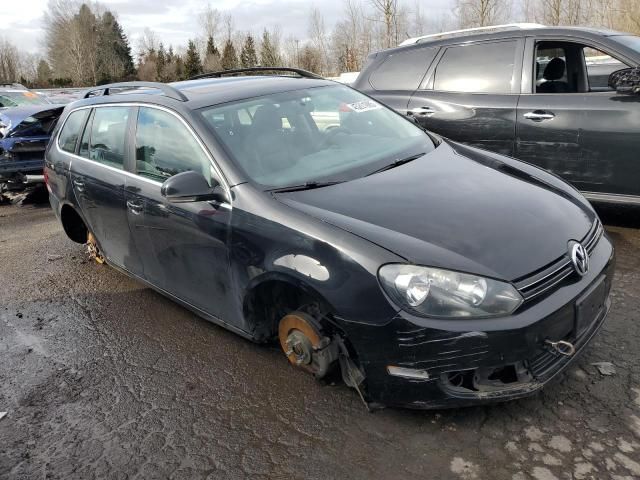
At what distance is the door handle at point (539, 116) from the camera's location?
495 centimetres

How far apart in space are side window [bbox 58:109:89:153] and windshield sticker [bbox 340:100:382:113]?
233cm

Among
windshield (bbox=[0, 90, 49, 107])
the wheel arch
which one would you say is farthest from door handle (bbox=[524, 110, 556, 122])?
windshield (bbox=[0, 90, 49, 107])

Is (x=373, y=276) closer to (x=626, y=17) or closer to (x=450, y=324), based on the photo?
(x=450, y=324)

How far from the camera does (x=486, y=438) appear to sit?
8.35 feet

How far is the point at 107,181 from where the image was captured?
→ 4.20 m

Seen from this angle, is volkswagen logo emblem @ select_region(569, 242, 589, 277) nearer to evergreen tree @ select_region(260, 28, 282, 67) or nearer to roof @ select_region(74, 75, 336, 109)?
roof @ select_region(74, 75, 336, 109)

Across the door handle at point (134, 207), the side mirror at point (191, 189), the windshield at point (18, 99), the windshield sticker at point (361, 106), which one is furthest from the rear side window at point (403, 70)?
the windshield at point (18, 99)

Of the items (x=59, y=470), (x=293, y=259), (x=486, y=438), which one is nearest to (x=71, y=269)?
(x=59, y=470)

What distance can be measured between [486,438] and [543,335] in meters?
0.55

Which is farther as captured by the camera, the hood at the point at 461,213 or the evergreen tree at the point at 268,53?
the evergreen tree at the point at 268,53

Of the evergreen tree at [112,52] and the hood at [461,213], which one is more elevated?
the evergreen tree at [112,52]

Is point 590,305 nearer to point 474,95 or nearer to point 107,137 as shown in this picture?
point 474,95

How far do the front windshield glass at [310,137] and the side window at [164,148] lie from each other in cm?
18

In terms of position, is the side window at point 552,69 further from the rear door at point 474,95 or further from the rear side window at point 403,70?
the rear side window at point 403,70
